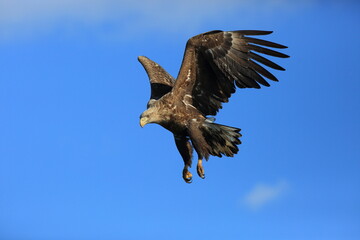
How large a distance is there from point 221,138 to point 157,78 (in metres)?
2.09

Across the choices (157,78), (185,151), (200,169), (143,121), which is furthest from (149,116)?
(157,78)

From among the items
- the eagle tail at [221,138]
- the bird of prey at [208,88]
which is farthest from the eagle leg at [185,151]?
the eagle tail at [221,138]

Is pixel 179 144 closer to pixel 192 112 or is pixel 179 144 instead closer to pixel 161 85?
pixel 192 112

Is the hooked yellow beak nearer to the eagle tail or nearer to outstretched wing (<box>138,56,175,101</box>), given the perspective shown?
the eagle tail

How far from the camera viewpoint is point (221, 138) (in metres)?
11.1

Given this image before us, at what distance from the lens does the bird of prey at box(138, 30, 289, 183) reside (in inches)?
423

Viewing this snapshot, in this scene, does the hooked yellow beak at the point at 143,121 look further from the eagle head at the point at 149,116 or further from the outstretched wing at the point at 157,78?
the outstretched wing at the point at 157,78

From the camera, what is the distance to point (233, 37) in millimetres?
10969

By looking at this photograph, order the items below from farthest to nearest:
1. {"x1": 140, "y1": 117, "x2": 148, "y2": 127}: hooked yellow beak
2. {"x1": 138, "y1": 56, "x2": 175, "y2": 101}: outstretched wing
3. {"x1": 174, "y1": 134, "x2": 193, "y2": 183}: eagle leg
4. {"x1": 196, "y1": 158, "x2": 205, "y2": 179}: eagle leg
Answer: {"x1": 138, "y1": 56, "x2": 175, "y2": 101}: outstretched wing < {"x1": 174, "y1": 134, "x2": 193, "y2": 183}: eagle leg < {"x1": 140, "y1": 117, "x2": 148, "y2": 127}: hooked yellow beak < {"x1": 196, "y1": 158, "x2": 205, "y2": 179}: eagle leg

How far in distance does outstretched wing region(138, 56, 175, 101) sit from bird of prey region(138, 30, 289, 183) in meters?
0.88

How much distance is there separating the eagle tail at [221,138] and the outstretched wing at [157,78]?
1321 mm

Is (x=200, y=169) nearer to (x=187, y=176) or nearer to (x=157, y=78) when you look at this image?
(x=187, y=176)

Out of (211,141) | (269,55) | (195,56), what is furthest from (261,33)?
(211,141)

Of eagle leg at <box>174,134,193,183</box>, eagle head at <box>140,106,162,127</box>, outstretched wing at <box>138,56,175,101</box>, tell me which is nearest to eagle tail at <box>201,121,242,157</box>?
eagle leg at <box>174,134,193,183</box>
